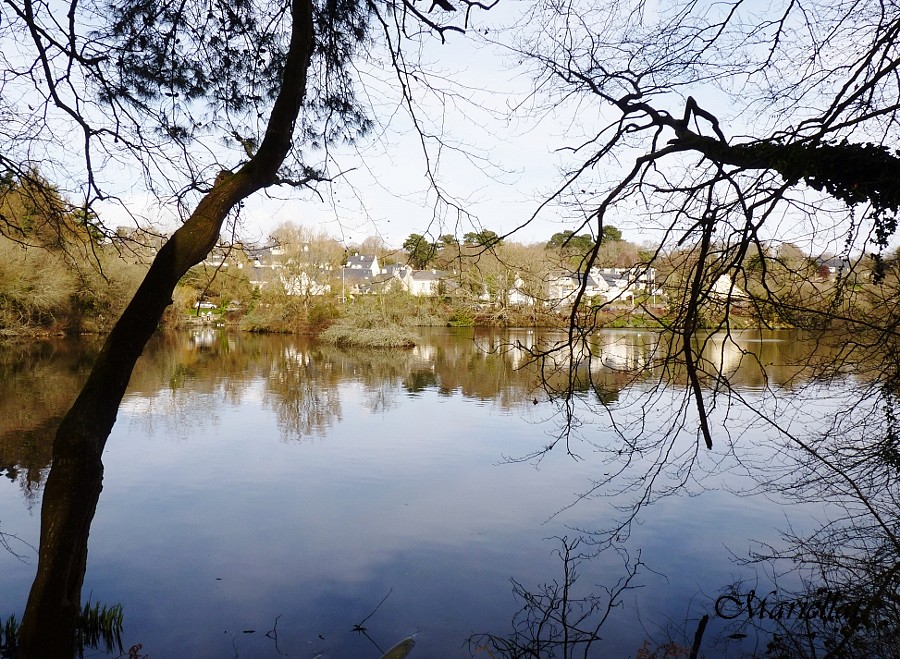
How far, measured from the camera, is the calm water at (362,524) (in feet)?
14.7

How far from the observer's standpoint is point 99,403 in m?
2.59

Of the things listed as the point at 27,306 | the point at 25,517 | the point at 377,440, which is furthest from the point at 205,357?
the point at 25,517

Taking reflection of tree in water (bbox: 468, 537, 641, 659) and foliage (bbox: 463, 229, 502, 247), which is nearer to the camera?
foliage (bbox: 463, 229, 502, 247)

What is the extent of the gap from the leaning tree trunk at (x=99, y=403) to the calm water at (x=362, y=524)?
140 cm

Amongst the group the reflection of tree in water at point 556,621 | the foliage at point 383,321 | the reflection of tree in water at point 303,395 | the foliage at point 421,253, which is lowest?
the reflection of tree in water at point 556,621

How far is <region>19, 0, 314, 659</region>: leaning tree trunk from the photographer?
248 centimetres

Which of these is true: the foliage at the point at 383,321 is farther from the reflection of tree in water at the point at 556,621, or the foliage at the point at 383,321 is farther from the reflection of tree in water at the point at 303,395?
the reflection of tree in water at the point at 556,621

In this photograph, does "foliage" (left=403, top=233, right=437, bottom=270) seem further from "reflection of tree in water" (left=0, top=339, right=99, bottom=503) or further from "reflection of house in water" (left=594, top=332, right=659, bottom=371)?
"reflection of tree in water" (left=0, top=339, right=99, bottom=503)

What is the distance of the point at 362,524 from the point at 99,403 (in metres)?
4.12

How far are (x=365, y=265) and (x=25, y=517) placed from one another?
34.3 meters

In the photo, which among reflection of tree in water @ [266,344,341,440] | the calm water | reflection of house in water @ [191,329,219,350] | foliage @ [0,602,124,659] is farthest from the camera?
reflection of house in water @ [191,329,219,350]

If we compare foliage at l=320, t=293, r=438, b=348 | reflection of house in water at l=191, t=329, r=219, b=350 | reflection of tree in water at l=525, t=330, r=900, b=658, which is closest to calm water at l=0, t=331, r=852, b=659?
reflection of tree in water at l=525, t=330, r=900, b=658

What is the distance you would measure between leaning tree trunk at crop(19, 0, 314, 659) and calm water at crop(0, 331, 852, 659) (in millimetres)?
1395

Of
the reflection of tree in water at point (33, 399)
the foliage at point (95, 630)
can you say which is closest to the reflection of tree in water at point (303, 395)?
the reflection of tree in water at point (33, 399)
